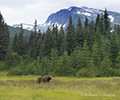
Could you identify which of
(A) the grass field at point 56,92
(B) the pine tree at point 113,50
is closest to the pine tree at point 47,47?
(B) the pine tree at point 113,50

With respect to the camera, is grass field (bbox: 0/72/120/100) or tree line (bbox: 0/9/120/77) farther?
tree line (bbox: 0/9/120/77)

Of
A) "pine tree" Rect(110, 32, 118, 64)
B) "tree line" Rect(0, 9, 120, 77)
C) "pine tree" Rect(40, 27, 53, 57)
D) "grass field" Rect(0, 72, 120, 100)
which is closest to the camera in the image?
"grass field" Rect(0, 72, 120, 100)

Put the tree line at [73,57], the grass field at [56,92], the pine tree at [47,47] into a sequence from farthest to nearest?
the pine tree at [47,47] → the tree line at [73,57] → the grass field at [56,92]

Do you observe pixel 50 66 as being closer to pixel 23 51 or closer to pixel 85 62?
pixel 85 62

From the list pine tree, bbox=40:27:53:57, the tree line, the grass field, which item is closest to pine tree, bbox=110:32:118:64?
the tree line

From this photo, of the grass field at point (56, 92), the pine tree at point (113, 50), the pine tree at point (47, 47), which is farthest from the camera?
the pine tree at point (47, 47)

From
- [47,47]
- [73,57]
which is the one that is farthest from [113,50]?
[47,47]

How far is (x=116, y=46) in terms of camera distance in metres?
42.2

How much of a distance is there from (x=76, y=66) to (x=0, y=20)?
42.4 m

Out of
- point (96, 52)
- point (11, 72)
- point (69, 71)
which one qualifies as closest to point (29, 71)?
point (11, 72)

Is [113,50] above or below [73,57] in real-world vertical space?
above

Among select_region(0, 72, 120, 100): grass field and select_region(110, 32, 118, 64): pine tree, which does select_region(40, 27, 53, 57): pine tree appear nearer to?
select_region(110, 32, 118, 64): pine tree

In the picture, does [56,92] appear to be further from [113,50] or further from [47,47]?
[47,47]

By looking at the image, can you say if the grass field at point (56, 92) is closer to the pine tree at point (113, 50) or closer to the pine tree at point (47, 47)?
the pine tree at point (113, 50)
